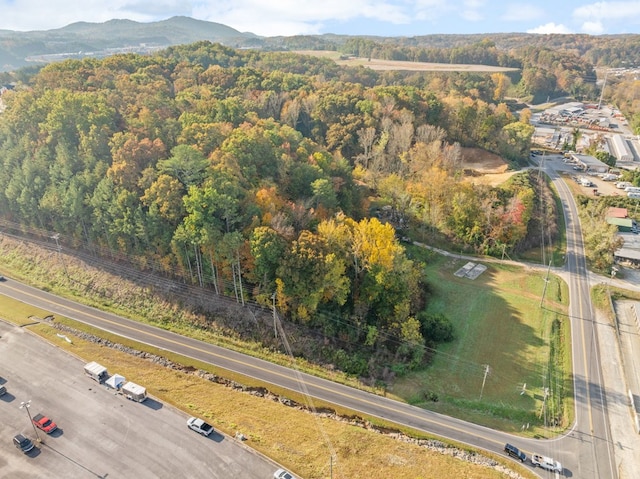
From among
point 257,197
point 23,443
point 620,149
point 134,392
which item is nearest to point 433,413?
point 134,392

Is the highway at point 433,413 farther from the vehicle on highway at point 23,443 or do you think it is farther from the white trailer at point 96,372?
the vehicle on highway at point 23,443

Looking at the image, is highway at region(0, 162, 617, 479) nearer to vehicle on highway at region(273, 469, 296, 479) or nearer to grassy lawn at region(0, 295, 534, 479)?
grassy lawn at region(0, 295, 534, 479)

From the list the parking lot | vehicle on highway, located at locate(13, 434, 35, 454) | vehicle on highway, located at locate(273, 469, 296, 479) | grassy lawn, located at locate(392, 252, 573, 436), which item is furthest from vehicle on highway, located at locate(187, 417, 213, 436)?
grassy lawn, located at locate(392, 252, 573, 436)

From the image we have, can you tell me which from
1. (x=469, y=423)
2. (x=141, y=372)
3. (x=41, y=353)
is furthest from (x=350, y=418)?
(x=41, y=353)

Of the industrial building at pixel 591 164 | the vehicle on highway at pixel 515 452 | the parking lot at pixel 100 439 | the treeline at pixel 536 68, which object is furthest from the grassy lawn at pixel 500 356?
the treeline at pixel 536 68

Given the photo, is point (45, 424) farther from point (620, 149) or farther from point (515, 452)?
point (620, 149)
